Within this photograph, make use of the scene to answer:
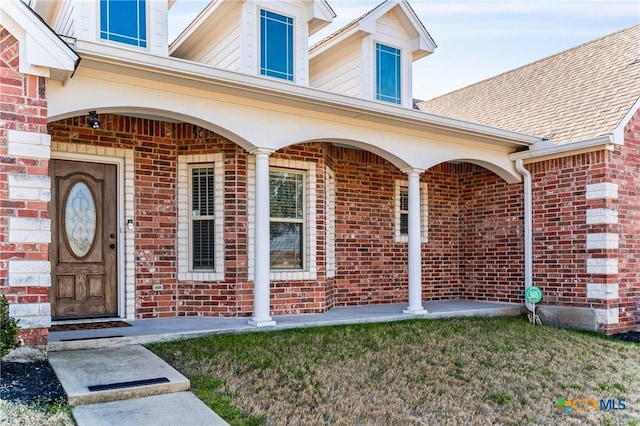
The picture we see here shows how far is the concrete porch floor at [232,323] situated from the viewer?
5.39m

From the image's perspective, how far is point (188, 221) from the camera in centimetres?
→ 734

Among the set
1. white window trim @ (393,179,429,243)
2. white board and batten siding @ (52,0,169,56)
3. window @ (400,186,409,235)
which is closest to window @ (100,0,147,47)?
white board and batten siding @ (52,0,169,56)

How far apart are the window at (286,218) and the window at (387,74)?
2.24 metres

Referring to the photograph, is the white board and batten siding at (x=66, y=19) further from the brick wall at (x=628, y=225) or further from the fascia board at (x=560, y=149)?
the brick wall at (x=628, y=225)

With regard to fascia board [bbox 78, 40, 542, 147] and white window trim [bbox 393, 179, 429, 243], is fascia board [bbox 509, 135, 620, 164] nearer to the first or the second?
fascia board [bbox 78, 40, 542, 147]

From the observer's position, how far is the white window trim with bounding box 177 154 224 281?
7.25 m

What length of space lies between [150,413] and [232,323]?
Result: 10.1 ft

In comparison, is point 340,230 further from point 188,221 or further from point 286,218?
point 188,221

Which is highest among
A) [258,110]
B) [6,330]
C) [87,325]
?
[258,110]

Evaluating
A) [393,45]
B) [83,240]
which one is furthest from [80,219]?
[393,45]

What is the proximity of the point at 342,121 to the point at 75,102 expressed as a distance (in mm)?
3416

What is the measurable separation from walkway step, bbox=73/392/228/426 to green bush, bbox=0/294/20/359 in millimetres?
1012

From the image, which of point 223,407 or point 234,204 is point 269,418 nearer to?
point 223,407

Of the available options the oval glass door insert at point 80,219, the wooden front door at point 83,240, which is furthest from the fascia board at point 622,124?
the oval glass door insert at point 80,219
